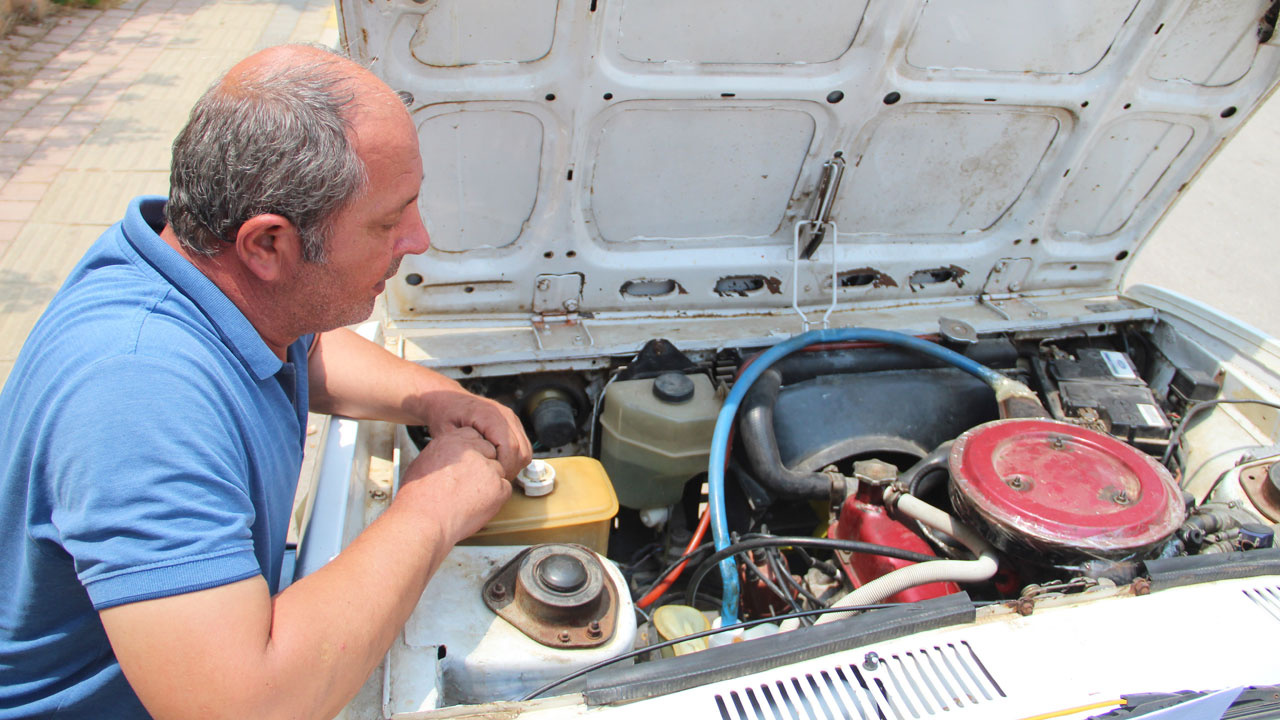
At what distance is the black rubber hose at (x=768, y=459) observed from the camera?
184 cm

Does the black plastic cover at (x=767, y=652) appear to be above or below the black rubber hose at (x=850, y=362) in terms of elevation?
above

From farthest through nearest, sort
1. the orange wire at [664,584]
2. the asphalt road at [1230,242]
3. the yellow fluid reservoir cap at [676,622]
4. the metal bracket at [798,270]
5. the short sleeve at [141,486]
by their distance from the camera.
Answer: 1. the asphalt road at [1230,242]
2. the metal bracket at [798,270]
3. the orange wire at [664,584]
4. the yellow fluid reservoir cap at [676,622]
5. the short sleeve at [141,486]

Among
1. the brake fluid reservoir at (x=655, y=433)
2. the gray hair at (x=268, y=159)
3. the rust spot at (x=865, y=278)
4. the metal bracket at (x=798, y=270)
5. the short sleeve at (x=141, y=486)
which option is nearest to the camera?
the short sleeve at (x=141, y=486)

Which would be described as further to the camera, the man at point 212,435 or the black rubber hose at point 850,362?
the black rubber hose at point 850,362

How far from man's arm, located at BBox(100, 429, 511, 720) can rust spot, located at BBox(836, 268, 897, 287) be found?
59.6 inches

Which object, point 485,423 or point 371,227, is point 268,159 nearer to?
point 371,227

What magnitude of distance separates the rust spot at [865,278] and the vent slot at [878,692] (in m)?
1.39

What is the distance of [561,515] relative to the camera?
5.42 feet

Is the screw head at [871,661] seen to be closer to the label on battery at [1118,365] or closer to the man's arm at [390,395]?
the man's arm at [390,395]

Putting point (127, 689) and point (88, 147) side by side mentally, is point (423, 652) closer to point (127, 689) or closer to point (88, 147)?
point (127, 689)

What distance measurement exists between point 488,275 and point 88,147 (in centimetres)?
456

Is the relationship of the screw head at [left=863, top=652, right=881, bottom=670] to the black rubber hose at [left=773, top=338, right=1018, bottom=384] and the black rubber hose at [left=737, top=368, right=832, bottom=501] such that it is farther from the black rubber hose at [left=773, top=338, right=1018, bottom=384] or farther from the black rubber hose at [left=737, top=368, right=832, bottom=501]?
the black rubber hose at [left=773, top=338, right=1018, bottom=384]

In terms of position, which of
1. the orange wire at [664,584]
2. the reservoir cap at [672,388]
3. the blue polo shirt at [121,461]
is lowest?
the orange wire at [664,584]

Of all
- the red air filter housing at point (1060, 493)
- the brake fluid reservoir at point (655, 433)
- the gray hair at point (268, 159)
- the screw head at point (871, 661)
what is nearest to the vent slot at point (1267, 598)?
the red air filter housing at point (1060, 493)
